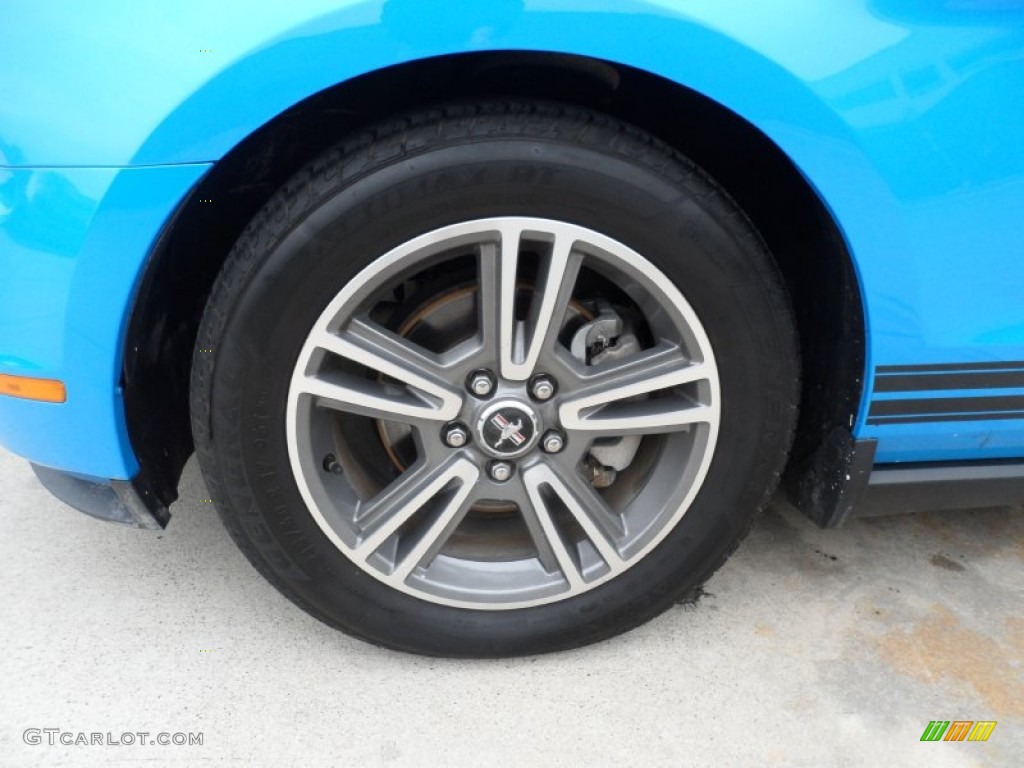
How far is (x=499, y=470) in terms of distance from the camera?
1622mm

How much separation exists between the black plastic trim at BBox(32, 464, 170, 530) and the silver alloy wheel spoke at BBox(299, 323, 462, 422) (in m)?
0.42

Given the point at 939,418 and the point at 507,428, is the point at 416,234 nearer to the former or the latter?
the point at 507,428

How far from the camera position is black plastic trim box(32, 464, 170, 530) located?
160cm

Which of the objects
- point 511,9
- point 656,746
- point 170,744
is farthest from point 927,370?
point 170,744

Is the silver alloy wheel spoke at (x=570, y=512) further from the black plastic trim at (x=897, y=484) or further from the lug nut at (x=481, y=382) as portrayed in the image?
the black plastic trim at (x=897, y=484)

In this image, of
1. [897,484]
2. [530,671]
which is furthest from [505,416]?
[897,484]

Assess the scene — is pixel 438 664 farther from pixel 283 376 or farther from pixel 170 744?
pixel 283 376

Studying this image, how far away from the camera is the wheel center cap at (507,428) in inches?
61.7

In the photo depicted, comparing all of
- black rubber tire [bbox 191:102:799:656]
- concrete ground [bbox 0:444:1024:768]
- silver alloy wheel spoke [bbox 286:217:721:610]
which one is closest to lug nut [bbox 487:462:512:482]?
silver alloy wheel spoke [bbox 286:217:721:610]

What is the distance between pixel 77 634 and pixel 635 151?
1490 mm

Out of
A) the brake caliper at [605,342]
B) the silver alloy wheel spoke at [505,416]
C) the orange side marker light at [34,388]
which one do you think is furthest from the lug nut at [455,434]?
the orange side marker light at [34,388]

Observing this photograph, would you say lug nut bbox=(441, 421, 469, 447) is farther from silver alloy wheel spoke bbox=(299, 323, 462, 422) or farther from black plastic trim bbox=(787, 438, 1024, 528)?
black plastic trim bbox=(787, 438, 1024, 528)

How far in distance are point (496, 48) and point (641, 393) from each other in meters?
0.66

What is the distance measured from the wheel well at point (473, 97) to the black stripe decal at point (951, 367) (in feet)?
0.21
